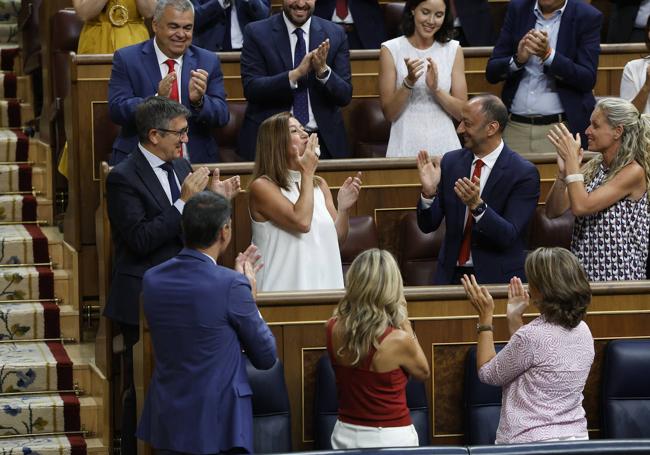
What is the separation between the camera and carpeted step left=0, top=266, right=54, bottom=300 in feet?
18.2

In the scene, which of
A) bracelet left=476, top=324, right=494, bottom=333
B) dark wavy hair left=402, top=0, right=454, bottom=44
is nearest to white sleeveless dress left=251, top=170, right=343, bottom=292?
bracelet left=476, top=324, right=494, bottom=333

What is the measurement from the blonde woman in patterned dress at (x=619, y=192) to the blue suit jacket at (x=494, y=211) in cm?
17

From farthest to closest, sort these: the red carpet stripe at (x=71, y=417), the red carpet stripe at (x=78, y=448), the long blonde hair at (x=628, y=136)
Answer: the red carpet stripe at (x=71, y=417) → the red carpet stripe at (x=78, y=448) → the long blonde hair at (x=628, y=136)

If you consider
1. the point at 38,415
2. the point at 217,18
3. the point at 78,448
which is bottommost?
the point at 78,448

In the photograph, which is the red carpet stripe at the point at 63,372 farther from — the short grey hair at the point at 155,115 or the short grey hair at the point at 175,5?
the short grey hair at the point at 175,5

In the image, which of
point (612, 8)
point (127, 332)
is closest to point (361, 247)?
point (127, 332)

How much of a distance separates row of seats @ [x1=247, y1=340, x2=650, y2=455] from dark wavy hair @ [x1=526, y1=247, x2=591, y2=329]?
1.90 feet

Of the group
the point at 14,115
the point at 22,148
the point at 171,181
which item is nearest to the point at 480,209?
the point at 171,181

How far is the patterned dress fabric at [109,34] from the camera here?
19.1ft

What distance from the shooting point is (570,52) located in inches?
234

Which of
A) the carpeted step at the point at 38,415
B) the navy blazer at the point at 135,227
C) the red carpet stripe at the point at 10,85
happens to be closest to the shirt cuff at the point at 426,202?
the navy blazer at the point at 135,227

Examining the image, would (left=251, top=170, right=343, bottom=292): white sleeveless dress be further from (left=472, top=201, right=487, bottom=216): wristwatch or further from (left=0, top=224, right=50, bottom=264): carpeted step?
(left=0, top=224, right=50, bottom=264): carpeted step

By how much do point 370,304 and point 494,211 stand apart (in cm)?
125

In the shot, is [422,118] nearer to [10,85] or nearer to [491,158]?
[491,158]
